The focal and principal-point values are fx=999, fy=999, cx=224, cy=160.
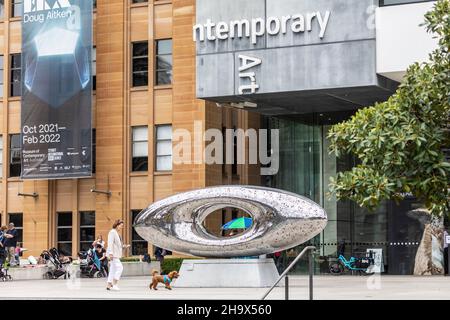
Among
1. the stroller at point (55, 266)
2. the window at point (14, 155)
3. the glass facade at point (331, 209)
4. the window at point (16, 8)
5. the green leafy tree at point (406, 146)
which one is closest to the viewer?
the green leafy tree at point (406, 146)

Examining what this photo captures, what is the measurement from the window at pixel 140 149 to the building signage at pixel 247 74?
13.0m

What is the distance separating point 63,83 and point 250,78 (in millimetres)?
14730

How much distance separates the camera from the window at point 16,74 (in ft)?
168

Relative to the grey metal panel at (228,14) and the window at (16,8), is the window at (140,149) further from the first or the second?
the grey metal panel at (228,14)

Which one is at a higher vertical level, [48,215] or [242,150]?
[242,150]

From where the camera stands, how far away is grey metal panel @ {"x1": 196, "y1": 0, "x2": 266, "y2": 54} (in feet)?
117

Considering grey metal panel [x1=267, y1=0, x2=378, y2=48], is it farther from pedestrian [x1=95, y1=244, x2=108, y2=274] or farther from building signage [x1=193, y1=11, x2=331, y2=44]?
pedestrian [x1=95, y1=244, x2=108, y2=274]

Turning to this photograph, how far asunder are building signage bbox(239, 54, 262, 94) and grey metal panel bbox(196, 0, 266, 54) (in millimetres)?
456

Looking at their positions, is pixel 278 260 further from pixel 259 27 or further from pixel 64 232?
pixel 259 27

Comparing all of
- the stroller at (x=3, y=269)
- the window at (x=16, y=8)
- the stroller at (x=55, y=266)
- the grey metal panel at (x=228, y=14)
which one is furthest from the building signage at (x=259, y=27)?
the window at (x=16, y=8)

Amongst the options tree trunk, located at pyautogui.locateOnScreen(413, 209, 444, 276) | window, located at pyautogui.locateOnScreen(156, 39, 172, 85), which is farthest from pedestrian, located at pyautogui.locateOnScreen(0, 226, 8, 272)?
tree trunk, located at pyautogui.locateOnScreen(413, 209, 444, 276)

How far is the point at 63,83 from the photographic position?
47.6 meters
